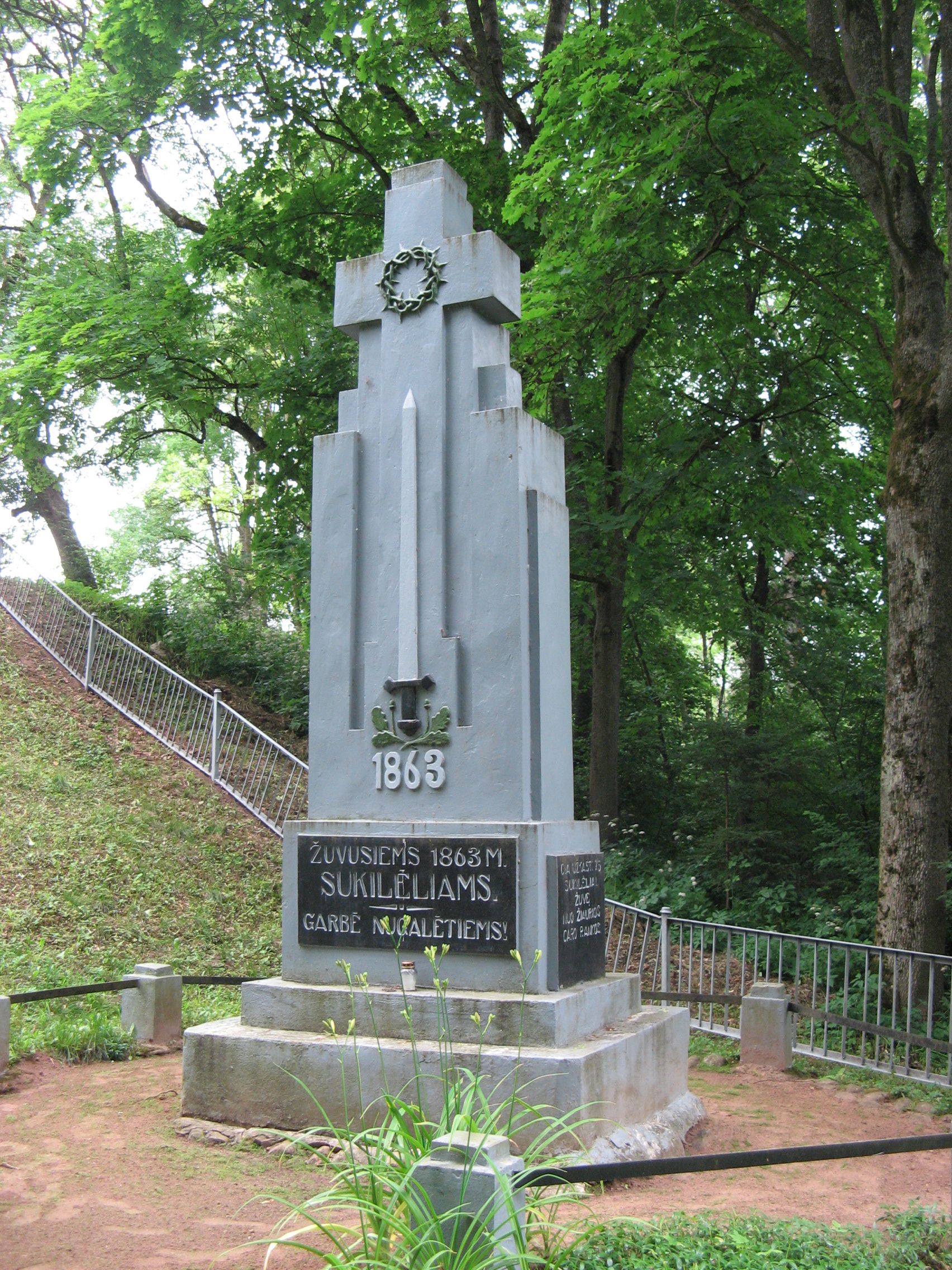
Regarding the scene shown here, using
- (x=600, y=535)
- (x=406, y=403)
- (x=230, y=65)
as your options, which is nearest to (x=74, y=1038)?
(x=406, y=403)

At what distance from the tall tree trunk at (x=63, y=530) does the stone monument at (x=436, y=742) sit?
17.9m

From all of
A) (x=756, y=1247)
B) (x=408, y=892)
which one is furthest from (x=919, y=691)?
(x=756, y=1247)

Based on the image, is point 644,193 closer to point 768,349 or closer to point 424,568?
point 768,349

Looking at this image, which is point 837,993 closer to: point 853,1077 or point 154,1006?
point 853,1077

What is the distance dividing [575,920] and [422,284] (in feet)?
13.2

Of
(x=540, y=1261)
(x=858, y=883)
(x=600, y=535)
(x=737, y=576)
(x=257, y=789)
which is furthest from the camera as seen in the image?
(x=737, y=576)

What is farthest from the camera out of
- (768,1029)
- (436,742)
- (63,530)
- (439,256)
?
(63,530)

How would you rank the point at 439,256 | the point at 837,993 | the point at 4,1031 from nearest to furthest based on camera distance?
the point at 439,256 < the point at 4,1031 < the point at 837,993

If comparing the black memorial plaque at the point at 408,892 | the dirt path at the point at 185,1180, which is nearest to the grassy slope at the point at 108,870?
the dirt path at the point at 185,1180

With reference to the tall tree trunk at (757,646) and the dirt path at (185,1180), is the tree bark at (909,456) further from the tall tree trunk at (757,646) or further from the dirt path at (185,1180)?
the tall tree trunk at (757,646)

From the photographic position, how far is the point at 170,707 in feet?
55.4

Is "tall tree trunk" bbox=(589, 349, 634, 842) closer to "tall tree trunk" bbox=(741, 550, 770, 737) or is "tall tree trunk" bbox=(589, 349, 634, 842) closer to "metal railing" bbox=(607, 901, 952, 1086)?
"tall tree trunk" bbox=(741, 550, 770, 737)

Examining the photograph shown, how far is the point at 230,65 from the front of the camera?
15367 millimetres

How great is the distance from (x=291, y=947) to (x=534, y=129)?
13.2m
